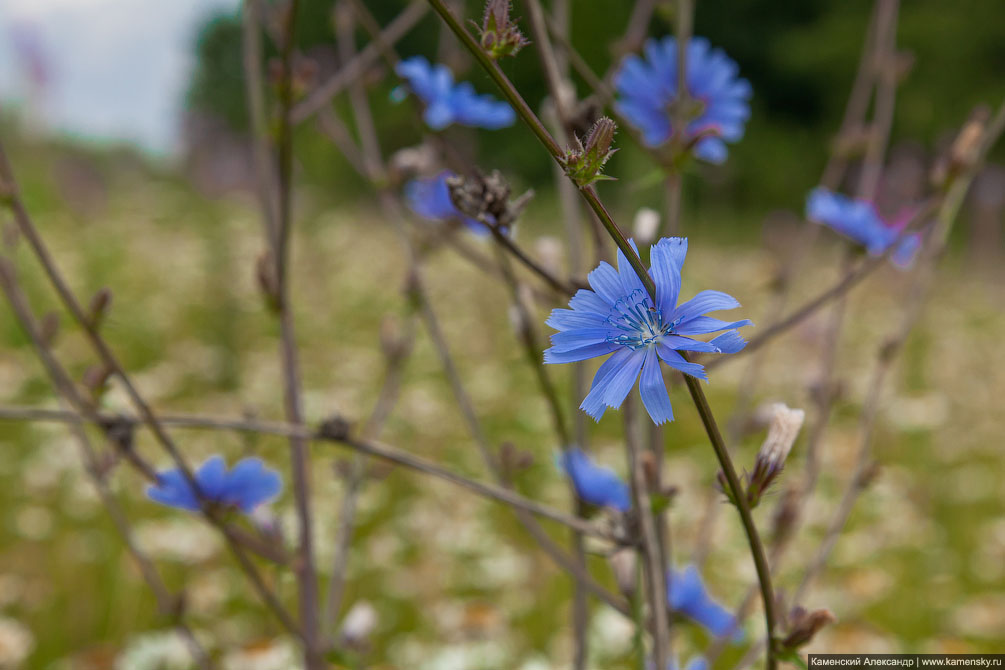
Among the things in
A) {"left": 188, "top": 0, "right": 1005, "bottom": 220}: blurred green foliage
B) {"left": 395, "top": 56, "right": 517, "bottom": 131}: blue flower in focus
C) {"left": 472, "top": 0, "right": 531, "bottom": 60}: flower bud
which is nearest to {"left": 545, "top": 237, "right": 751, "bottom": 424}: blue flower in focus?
{"left": 472, "top": 0, "right": 531, "bottom": 60}: flower bud

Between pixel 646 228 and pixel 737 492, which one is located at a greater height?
pixel 646 228

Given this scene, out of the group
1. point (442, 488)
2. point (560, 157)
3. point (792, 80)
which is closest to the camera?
point (560, 157)

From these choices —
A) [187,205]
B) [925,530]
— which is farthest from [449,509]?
[187,205]

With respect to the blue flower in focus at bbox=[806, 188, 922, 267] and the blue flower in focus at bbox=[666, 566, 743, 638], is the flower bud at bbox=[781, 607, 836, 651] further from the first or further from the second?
the blue flower in focus at bbox=[806, 188, 922, 267]

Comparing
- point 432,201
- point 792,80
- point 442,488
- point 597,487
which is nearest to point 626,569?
point 597,487

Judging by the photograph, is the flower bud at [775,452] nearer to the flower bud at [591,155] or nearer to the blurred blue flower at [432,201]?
the flower bud at [591,155]

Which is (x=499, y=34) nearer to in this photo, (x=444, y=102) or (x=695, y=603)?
(x=444, y=102)

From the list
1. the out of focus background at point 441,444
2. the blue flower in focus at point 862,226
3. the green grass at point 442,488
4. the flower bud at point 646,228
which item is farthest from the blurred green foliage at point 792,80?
the flower bud at point 646,228
